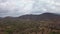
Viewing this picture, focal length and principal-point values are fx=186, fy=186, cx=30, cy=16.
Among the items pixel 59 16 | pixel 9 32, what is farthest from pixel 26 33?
pixel 59 16

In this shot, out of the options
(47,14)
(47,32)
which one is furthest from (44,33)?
(47,14)

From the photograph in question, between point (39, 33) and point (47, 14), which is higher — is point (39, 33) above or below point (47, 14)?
above

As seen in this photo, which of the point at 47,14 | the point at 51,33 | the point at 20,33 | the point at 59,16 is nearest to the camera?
the point at 51,33

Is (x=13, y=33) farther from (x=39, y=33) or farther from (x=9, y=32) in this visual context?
(x=39, y=33)

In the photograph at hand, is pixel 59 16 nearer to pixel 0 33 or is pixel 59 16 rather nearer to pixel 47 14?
pixel 47 14

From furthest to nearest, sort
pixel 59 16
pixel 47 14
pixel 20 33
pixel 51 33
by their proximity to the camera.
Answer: pixel 47 14
pixel 59 16
pixel 20 33
pixel 51 33

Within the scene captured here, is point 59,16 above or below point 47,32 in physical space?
below

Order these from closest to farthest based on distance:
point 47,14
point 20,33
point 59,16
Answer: point 20,33
point 59,16
point 47,14

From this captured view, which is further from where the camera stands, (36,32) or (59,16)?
(59,16)

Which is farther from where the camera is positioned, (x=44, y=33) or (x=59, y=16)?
(x=59, y=16)
